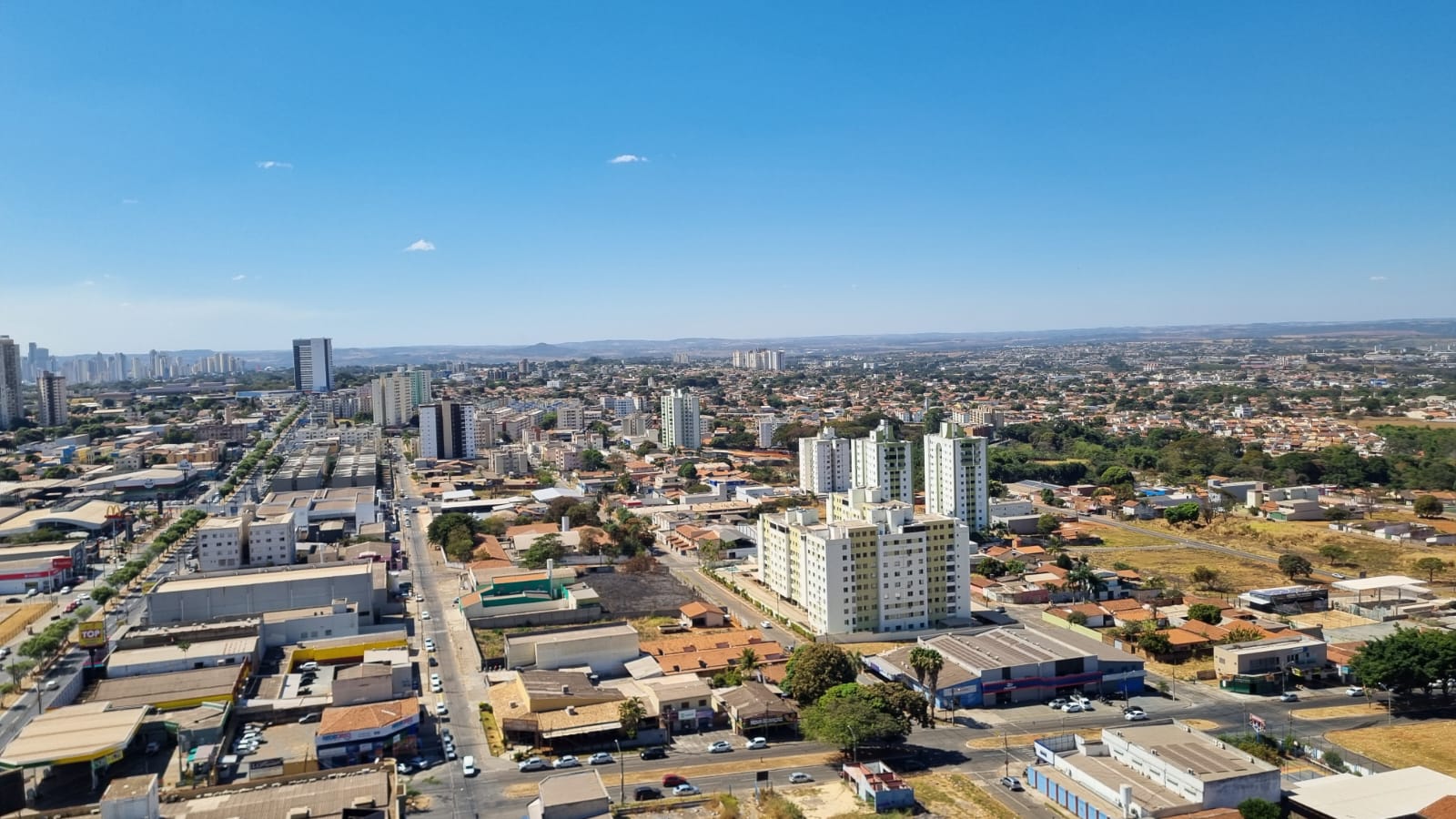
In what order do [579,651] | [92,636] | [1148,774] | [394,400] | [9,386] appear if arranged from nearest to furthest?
[1148,774]
[579,651]
[92,636]
[9,386]
[394,400]

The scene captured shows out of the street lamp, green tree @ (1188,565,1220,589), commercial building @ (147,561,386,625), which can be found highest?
commercial building @ (147,561,386,625)

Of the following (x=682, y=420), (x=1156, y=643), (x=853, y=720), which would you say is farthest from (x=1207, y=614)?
(x=682, y=420)

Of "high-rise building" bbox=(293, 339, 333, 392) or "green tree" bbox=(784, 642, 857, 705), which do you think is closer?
"green tree" bbox=(784, 642, 857, 705)

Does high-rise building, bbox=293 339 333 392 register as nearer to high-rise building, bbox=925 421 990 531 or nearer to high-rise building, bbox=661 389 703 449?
high-rise building, bbox=661 389 703 449

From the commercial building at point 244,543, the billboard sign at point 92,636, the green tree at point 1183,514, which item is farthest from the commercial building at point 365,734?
the green tree at point 1183,514

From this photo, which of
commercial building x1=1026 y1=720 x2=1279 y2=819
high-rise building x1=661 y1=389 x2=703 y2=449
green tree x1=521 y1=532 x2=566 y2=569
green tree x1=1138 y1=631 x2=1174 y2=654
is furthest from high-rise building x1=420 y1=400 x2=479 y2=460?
commercial building x1=1026 y1=720 x2=1279 y2=819

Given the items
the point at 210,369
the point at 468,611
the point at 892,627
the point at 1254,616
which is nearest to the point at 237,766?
the point at 468,611

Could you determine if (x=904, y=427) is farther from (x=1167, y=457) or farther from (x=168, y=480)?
(x=168, y=480)

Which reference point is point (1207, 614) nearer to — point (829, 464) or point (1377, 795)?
point (1377, 795)
